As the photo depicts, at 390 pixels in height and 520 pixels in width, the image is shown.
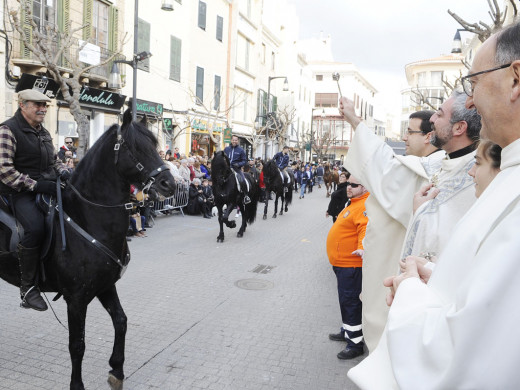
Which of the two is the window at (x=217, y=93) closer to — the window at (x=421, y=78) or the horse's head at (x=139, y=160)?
the horse's head at (x=139, y=160)

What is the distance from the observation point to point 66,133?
15820 mm

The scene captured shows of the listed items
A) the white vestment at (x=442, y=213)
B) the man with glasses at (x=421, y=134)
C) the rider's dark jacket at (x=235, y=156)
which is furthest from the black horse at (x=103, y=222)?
the rider's dark jacket at (x=235, y=156)

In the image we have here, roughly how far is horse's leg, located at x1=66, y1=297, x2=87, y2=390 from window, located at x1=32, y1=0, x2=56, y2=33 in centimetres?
1350

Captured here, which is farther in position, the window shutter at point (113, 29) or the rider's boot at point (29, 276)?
the window shutter at point (113, 29)

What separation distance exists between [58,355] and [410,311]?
4009 millimetres

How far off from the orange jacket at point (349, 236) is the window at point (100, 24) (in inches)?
636

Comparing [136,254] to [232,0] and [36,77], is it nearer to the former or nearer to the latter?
[36,77]

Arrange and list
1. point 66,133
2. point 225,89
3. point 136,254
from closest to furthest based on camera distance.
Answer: point 136,254 → point 66,133 → point 225,89

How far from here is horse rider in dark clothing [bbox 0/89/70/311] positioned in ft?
11.4

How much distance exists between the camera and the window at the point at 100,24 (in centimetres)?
1705

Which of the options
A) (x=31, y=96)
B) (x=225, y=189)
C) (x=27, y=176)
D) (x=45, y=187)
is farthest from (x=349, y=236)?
(x=225, y=189)

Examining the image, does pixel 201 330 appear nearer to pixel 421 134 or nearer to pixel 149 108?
pixel 421 134

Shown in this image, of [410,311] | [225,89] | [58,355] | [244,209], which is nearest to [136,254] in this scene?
[244,209]

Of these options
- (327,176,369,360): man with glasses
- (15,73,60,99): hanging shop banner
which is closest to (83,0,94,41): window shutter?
(15,73,60,99): hanging shop banner
